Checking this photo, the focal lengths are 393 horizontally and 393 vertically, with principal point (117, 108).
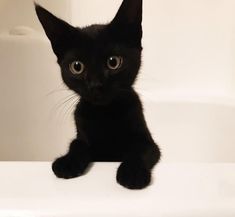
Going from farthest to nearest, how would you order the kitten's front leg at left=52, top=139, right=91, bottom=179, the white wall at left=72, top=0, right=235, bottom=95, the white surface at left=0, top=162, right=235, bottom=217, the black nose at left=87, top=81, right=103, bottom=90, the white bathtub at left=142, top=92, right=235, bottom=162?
the white wall at left=72, top=0, right=235, bottom=95
the white bathtub at left=142, top=92, right=235, bottom=162
the black nose at left=87, top=81, right=103, bottom=90
the kitten's front leg at left=52, top=139, right=91, bottom=179
the white surface at left=0, top=162, right=235, bottom=217

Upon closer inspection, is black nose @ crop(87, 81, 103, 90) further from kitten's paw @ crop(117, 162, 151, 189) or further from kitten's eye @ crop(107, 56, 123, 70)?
kitten's paw @ crop(117, 162, 151, 189)

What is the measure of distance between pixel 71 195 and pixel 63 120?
2.98 ft

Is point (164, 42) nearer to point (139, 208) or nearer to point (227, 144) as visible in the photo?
point (227, 144)

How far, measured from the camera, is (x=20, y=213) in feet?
1.41

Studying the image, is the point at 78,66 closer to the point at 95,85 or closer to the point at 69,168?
the point at 95,85

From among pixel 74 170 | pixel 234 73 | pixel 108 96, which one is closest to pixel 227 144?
pixel 234 73

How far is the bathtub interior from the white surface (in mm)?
735

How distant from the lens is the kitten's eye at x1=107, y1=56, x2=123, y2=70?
0.67 meters

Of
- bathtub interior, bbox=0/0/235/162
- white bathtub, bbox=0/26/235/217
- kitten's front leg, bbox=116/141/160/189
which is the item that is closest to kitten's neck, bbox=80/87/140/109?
kitten's front leg, bbox=116/141/160/189

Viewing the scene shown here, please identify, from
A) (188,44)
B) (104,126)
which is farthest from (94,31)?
(188,44)

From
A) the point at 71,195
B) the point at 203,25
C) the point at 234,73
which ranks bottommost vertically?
the point at 234,73

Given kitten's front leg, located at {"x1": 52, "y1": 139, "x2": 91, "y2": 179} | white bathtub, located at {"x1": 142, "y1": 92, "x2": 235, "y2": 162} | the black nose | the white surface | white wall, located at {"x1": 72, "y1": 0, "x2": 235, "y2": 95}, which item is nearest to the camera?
the white surface

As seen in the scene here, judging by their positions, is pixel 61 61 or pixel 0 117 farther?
pixel 0 117

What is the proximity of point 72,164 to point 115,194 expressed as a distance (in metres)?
0.13
